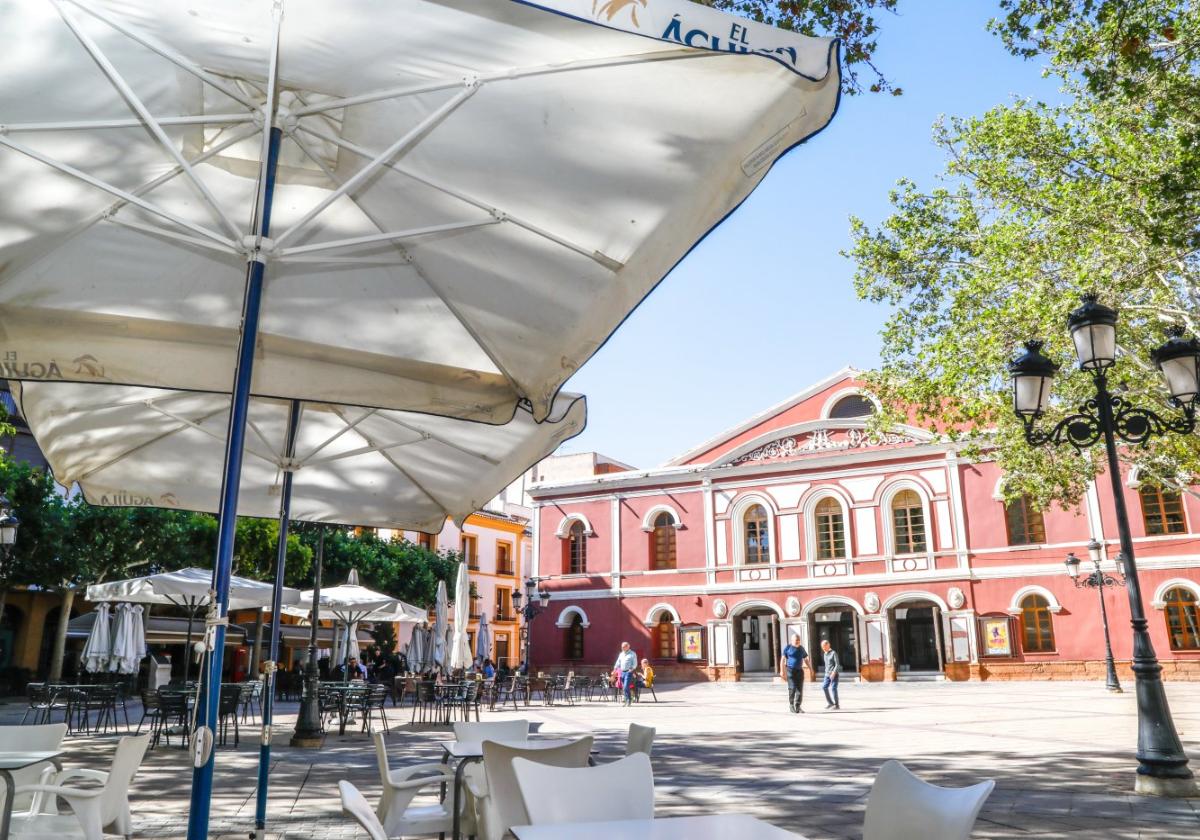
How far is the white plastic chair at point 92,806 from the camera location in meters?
3.82

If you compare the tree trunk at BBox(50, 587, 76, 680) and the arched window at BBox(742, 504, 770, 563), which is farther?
the arched window at BBox(742, 504, 770, 563)

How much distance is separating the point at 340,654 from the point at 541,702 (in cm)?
545

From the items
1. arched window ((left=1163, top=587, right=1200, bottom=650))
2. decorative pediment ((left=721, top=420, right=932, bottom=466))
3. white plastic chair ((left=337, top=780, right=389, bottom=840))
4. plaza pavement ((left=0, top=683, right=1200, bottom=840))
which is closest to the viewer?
white plastic chair ((left=337, top=780, right=389, bottom=840))

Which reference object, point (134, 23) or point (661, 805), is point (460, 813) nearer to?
point (661, 805)

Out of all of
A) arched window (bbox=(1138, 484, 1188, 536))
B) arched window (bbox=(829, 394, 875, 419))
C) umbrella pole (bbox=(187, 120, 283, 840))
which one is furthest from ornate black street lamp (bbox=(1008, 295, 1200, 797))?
arched window (bbox=(829, 394, 875, 419))

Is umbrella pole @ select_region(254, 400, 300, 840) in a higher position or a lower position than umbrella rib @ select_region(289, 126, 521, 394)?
lower

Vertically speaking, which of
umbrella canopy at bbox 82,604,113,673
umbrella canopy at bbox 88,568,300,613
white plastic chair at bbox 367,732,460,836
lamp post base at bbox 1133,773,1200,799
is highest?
umbrella canopy at bbox 88,568,300,613

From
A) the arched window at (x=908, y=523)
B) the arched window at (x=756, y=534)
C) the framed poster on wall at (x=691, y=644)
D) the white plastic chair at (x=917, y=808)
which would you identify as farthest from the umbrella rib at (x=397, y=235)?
the framed poster on wall at (x=691, y=644)

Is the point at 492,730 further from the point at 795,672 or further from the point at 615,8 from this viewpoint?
the point at 795,672

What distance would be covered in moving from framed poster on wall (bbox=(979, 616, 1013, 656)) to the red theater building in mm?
41

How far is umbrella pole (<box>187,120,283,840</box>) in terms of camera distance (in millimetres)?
2748

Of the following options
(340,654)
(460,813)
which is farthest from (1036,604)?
(460,813)

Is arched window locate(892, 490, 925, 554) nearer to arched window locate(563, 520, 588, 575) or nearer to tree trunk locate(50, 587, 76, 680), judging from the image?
arched window locate(563, 520, 588, 575)

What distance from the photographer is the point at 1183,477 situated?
53.4ft
